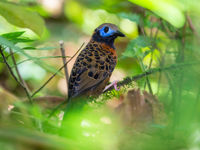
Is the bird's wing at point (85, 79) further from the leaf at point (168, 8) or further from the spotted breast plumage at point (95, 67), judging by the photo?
the leaf at point (168, 8)

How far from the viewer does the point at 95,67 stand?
242 cm

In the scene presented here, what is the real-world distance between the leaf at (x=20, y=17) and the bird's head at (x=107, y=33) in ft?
2.84

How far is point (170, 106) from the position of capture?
1.09 metres

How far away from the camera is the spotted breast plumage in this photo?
2266 mm

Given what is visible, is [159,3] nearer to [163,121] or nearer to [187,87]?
[187,87]

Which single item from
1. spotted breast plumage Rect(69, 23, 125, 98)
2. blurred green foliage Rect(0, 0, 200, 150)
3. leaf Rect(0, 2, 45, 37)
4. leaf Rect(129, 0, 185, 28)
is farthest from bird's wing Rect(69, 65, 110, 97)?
leaf Rect(129, 0, 185, 28)

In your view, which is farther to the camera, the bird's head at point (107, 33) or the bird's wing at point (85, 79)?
the bird's head at point (107, 33)

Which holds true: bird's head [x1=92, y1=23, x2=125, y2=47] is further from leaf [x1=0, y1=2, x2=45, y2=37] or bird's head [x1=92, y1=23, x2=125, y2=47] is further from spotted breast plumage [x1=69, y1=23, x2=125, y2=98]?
leaf [x1=0, y1=2, x2=45, y2=37]

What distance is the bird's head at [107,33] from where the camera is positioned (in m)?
2.59

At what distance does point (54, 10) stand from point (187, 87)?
594 cm

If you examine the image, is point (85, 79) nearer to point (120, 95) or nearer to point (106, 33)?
point (120, 95)

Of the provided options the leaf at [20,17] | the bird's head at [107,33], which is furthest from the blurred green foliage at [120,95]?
the bird's head at [107,33]

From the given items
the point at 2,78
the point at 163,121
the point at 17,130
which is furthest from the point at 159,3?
the point at 2,78

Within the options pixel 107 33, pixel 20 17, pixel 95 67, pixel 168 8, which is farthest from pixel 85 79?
pixel 168 8
